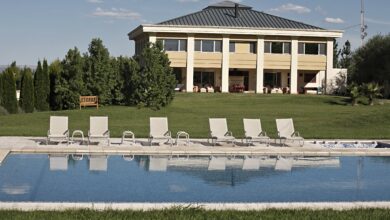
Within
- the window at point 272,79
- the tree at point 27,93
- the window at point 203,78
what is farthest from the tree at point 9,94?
the window at point 272,79

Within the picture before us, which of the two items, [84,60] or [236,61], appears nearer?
[84,60]

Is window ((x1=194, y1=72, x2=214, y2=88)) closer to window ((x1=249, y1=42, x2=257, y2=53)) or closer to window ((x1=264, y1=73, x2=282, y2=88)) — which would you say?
window ((x1=249, y1=42, x2=257, y2=53))

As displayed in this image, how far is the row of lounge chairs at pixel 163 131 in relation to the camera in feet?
59.5

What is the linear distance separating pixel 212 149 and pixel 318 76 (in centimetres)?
3712

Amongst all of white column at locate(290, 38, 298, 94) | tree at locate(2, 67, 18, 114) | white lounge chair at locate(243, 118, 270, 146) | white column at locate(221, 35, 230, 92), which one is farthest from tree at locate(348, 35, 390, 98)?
white lounge chair at locate(243, 118, 270, 146)

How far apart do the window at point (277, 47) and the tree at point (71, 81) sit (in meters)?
23.4

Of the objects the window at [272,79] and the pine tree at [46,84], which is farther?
the window at [272,79]

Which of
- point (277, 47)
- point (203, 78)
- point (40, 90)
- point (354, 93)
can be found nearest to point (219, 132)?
point (40, 90)

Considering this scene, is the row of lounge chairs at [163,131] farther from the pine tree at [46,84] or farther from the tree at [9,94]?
the pine tree at [46,84]

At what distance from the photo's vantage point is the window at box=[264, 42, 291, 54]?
165 ft

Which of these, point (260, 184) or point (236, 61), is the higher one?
point (236, 61)

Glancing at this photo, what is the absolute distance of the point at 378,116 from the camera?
27.9m

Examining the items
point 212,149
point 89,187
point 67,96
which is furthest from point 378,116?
point 89,187

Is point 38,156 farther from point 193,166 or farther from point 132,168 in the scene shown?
point 193,166
